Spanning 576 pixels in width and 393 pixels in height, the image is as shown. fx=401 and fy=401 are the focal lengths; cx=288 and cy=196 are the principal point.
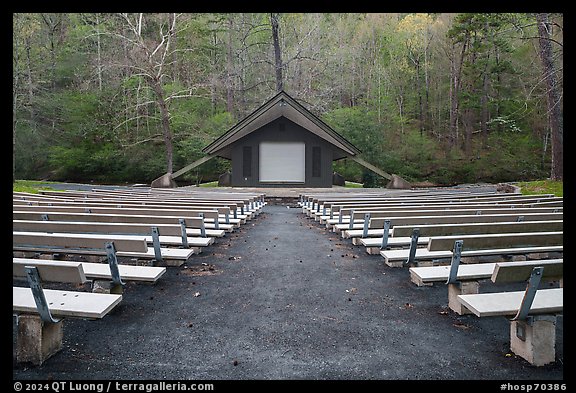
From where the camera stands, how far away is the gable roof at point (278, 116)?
59.7 feet

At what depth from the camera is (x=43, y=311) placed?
2.64 metres

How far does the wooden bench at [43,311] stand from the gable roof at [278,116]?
1593 cm

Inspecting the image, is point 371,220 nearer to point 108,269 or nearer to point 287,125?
point 108,269

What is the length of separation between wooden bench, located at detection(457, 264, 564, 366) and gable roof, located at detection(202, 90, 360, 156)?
1608 centimetres

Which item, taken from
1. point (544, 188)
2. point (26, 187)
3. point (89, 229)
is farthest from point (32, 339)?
point (26, 187)

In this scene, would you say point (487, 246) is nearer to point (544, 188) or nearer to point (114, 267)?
point (114, 267)

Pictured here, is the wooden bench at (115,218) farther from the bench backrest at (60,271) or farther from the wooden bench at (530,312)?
the wooden bench at (530,312)

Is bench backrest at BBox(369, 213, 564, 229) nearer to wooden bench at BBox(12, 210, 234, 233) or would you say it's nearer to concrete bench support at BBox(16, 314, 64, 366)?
wooden bench at BBox(12, 210, 234, 233)

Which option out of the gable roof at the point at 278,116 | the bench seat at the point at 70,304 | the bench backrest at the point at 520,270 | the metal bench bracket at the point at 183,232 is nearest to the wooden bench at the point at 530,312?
the bench backrest at the point at 520,270

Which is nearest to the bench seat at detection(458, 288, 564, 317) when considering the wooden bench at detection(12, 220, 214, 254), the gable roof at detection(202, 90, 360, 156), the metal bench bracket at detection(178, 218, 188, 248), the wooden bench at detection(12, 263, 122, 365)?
the wooden bench at detection(12, 263, 122, 365)

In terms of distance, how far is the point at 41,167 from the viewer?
107 ft

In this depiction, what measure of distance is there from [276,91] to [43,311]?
97.3ft
